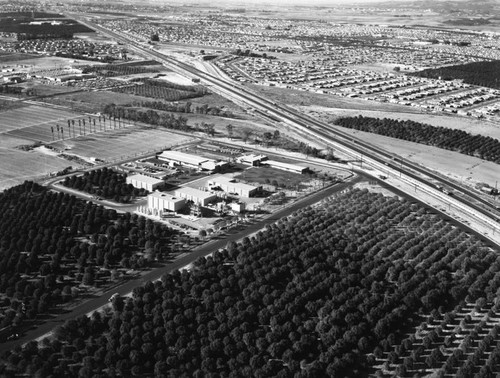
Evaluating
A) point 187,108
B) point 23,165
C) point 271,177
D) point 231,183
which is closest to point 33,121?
point 23,165

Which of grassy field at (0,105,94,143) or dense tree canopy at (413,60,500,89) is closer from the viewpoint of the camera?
grassy field at (0,105,94,143)

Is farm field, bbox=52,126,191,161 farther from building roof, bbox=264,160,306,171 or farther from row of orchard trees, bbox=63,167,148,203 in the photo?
building roof, bbox=264,160,306,171

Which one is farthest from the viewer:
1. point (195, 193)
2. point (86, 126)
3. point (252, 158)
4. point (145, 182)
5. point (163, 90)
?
point (163, 90)

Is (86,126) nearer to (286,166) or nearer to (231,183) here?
(286,166)

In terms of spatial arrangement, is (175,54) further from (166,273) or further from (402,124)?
(166,273)

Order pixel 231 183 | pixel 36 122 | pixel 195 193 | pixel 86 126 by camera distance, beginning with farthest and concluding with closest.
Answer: pixel 36 122 < pixel 86 126 < pixel 231 183 < pixel 195 193

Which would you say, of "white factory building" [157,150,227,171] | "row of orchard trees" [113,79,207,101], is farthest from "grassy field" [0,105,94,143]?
"row of orchard trees" [113,79,207,101]
